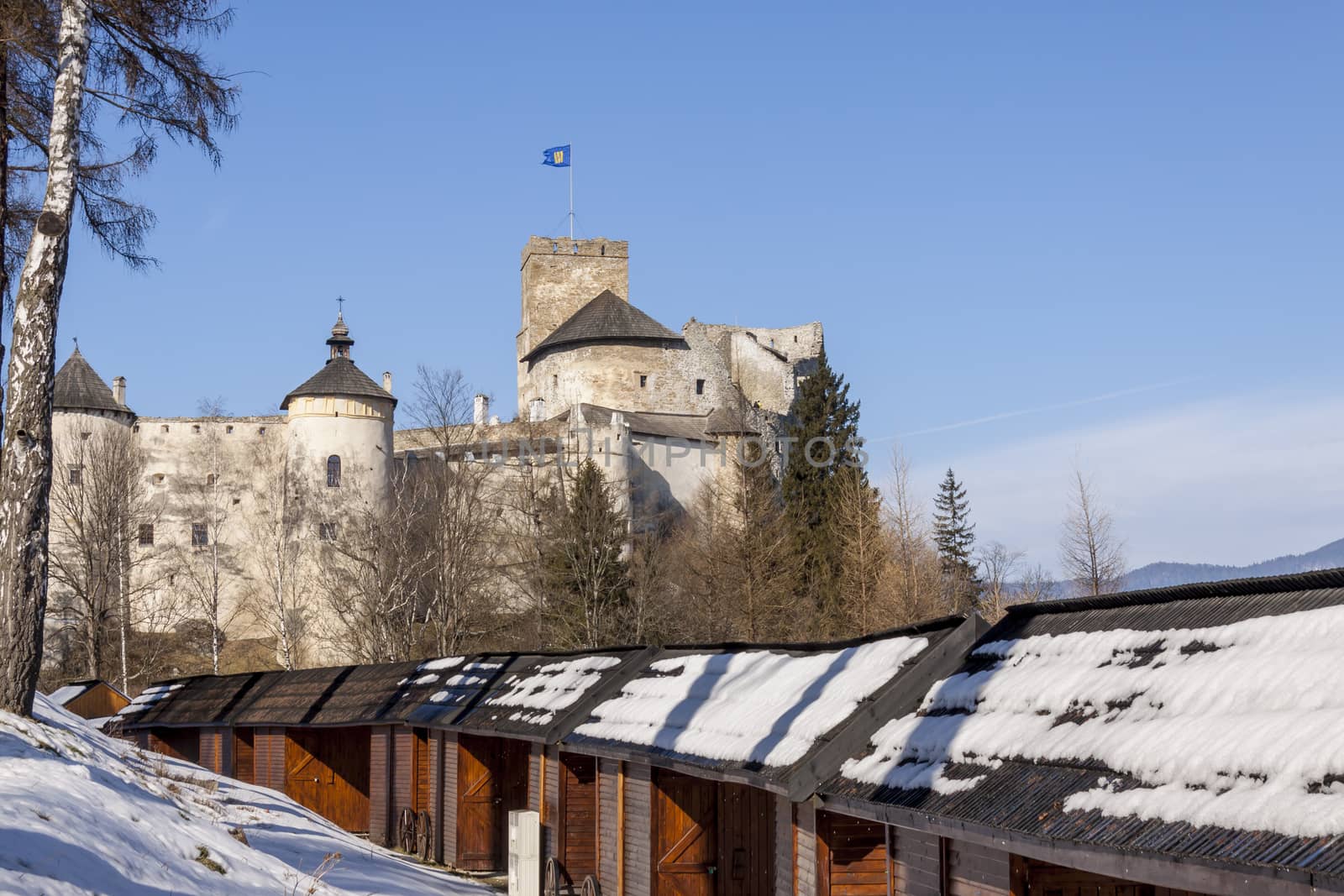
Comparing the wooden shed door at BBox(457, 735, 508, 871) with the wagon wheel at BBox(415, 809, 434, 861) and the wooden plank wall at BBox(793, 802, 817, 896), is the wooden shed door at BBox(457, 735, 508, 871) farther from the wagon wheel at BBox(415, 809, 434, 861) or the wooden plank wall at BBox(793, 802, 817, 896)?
the wooden plank wall at BBox(793, 802, 817, 896)

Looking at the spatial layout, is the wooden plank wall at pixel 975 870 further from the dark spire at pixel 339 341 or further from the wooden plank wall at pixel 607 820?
the dark spire at pixel 339 341

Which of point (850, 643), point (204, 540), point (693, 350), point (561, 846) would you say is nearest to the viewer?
point (850, 643)

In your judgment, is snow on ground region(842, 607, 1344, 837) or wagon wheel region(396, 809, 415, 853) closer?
snow on ground region(842, 607, 1344, 837)

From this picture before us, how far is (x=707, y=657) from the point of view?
51.1ft

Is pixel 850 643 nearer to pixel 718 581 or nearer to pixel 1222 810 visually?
pixel 1222 810

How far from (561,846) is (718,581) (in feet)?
108

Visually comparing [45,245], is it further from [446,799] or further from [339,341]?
[339,341]

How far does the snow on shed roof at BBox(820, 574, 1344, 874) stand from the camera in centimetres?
567

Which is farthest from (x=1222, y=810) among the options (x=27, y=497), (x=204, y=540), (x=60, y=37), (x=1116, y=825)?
(x=204, y=540)

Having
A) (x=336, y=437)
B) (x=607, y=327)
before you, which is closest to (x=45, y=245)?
(x=336, y=437)

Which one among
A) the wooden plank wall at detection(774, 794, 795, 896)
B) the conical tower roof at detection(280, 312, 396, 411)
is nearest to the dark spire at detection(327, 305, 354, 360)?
the conical tower roof at detection(280, 312, 396, 411)

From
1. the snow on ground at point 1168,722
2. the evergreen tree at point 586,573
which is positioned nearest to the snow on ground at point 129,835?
the snow on ground at point 1168,722

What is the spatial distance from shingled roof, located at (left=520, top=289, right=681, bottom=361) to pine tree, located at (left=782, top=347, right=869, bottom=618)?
11.0m

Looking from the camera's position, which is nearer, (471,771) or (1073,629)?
(1073,629)
